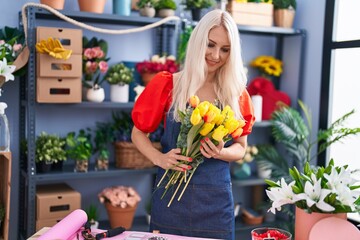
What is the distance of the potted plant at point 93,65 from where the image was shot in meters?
2.98

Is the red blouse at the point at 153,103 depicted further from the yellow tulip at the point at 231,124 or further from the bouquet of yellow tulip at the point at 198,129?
the yellow tulip at the point at 231,124

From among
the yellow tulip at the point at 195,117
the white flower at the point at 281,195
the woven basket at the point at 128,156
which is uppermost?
the yellow tulip at the point at 195,117

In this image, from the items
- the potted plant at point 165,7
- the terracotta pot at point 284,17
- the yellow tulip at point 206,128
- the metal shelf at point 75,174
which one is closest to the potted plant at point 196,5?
the potted plant at point 165,7

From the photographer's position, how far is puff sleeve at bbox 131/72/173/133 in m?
2.05

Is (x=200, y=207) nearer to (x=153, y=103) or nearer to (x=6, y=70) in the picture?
(x=153, y=103)

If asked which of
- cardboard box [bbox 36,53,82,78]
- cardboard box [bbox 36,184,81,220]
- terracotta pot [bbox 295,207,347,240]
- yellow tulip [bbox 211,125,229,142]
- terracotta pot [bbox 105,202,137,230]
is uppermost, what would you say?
cardboard box [bbox 36,53,82,78]

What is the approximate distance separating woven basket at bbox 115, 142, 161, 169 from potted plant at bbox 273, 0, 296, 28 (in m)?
1.41

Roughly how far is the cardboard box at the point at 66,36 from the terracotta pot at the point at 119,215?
1.04 metres

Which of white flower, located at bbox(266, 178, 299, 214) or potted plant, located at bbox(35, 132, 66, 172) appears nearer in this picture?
white flower, located at bbox(266, 178, 299, 214)

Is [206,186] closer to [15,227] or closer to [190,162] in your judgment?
[190,162]

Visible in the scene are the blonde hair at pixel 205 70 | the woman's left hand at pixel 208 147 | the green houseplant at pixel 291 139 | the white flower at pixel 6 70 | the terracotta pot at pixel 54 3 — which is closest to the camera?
the woman's left hand at pixel 208 147

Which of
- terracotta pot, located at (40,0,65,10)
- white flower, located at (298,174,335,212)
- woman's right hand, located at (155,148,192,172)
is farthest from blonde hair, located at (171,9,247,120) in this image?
terracotta pot, located at (40,0,65,10)

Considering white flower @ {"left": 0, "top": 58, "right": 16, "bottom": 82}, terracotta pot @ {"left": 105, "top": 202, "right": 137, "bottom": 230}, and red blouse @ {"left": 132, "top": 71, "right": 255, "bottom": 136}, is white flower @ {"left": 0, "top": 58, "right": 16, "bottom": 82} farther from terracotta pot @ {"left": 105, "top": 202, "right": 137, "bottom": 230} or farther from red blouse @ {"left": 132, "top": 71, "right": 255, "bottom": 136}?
terracotta pot @ {"left": 105, "top": 202, "right": 137, "bottom": 230}

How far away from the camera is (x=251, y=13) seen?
11.5ft
